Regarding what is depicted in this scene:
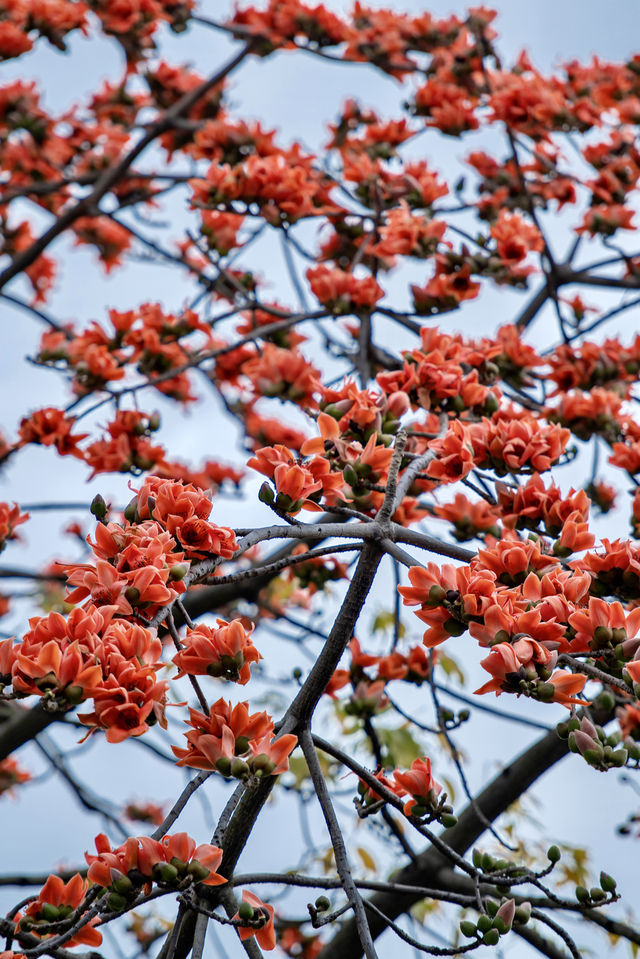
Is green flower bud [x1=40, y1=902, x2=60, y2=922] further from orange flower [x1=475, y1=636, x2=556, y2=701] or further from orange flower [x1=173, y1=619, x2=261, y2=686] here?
orange flower [x1=475, y1=636, x2=556, y2=701]

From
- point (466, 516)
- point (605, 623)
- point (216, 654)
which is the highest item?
point (466, 516)

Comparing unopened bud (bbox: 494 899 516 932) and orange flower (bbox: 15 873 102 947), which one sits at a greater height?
unopened bud (bbox: 494 899 516 932)

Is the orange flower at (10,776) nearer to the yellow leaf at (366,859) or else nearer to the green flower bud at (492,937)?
the yellow leaf at (366,859)

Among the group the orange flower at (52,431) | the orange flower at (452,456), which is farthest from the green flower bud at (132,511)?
the orange flower at (52,431)

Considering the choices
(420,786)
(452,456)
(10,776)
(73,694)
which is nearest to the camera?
(73,694)

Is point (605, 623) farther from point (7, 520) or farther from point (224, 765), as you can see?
point (7, 520)

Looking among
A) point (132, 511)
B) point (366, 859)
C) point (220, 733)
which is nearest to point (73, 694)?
point (220, 733)

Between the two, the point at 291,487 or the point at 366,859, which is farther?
the point at 366,859

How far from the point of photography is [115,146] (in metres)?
4.53

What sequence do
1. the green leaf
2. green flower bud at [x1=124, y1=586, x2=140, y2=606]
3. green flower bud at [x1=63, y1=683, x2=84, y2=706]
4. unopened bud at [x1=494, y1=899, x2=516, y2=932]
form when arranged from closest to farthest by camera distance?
green flower bud at [x1=63, y1=683, x2=84, y2=706], green flower bud at [x1=124, y1=586, x2=140, y2=606], unopened bud at [x1=494, y1=899, x2=516, y2=932], the green leaf

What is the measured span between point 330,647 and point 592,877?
2.36 metres

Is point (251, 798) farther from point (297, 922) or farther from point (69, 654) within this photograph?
point (297, 922)

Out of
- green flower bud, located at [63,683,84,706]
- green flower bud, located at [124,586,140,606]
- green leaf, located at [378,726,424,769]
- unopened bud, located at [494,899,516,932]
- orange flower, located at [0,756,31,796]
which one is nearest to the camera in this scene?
green flower bud, located at [63,683,84,706]

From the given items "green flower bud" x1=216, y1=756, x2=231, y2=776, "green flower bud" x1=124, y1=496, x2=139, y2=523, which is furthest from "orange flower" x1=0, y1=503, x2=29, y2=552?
"green flower bud" x1=216, y1=756, x2=231, y2=776
